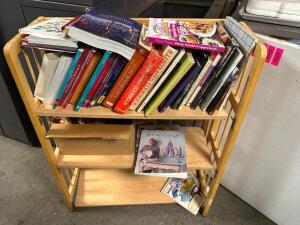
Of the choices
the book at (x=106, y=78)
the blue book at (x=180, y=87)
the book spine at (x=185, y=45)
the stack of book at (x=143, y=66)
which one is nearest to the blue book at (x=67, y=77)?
the stack of book at (x=143, y=66)

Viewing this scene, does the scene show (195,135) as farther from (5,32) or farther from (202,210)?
(5,32)

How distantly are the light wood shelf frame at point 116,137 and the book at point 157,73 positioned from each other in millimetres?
54

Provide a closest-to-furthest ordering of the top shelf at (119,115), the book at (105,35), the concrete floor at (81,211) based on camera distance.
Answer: the book at (105,35) → the top shelf at (119,115) → the concrete floor at (81,211)

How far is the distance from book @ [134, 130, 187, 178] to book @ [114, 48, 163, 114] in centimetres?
33

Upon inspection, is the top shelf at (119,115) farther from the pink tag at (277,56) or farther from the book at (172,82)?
the pink tag at (277,56)

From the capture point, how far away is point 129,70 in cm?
80

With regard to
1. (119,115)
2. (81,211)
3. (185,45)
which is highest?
(185,45)

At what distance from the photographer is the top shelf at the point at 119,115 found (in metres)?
0.88

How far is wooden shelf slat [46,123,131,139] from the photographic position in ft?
3.26

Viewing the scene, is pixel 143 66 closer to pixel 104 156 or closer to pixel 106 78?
pixel 106 78

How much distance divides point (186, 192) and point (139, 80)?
847 mm

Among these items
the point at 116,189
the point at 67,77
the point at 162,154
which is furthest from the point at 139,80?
the point at 116,189

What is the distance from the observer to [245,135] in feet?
3.84

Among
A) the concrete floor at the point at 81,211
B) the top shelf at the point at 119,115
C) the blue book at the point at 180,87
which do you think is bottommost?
the concrete floor at the point at 81,211
